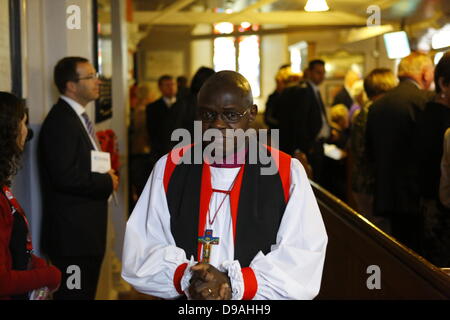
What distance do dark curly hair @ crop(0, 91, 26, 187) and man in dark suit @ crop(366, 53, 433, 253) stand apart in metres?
2.94

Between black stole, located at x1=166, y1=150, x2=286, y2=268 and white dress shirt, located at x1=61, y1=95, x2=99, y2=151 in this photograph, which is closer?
black stole, located at x1=166, y1=150, x2=286, y2=268

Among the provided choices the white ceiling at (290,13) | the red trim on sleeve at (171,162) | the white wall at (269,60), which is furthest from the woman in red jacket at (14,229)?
the white wall at (269,60)

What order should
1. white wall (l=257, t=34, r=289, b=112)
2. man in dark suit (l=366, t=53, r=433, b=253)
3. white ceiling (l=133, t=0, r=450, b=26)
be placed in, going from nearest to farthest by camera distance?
man in dark suit (l=366, t=53, r=433, b=253)
white ceiling (l=133, t=0, r=450, b=26)
white wall (l=257, t=34, r=289, b=112)

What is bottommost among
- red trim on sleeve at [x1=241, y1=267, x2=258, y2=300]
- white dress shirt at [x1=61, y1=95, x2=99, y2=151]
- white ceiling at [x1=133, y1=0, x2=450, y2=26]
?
red trim on sleeve at [x1=241, y1=267, x2=258, y2=300]

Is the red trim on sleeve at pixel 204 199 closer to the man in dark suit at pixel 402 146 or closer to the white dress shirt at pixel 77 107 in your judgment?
the white dress shirt at pixel 77 107

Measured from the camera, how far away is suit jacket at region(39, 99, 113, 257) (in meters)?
3.61

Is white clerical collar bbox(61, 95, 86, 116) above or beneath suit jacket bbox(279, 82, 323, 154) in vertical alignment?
above

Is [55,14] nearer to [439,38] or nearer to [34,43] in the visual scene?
[34,43]

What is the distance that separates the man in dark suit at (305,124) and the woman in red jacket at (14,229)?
4580mm

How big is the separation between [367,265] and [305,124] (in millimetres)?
3972

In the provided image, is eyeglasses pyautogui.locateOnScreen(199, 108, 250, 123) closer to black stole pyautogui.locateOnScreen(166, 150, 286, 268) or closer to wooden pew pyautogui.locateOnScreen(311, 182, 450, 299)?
black stole pyautogui.locateOnScreen(166, 150, 286, 268)

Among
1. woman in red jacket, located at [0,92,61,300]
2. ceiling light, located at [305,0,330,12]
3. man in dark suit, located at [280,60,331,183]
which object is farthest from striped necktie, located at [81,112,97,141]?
man in dark suit, located at [280,60,331,183]

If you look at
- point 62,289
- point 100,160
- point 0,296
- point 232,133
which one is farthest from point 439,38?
point 0,296

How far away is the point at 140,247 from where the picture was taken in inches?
80.1
